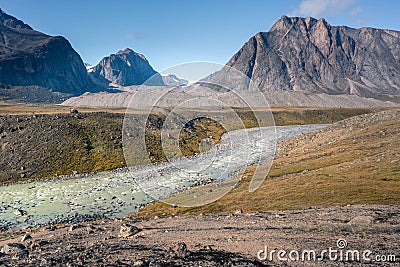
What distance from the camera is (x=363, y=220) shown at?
29.4 metres

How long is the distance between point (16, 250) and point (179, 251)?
1441cm

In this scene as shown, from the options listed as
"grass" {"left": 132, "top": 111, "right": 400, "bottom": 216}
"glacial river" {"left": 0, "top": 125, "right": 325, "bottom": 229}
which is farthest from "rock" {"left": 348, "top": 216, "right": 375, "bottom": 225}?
"glacial river" {"left": 0, "top": 125, "right": 325, "bottom": 229}

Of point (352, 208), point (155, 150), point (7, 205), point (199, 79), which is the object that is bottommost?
point (7, 205)

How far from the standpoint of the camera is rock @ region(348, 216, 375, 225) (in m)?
28.8

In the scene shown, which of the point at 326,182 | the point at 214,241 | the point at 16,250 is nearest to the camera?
the point at 214,241

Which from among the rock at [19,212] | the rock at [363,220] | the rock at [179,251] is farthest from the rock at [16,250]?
the rock at [363,220]

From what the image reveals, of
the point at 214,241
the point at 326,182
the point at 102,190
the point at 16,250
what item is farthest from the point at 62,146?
the point at 214,241

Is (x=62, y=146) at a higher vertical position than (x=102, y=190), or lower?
higher

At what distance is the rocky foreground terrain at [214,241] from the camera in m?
22.7

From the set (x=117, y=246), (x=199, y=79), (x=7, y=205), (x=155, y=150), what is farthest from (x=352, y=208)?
(x=155, y=150)

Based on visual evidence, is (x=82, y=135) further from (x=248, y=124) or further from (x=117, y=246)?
(x=248, y=124)

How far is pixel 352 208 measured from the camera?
36812 millimetres

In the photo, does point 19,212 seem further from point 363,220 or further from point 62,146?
point 363,220

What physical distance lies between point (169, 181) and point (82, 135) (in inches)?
1722
